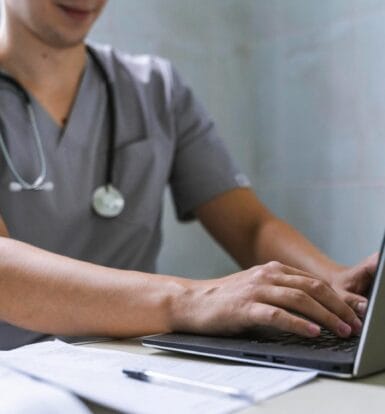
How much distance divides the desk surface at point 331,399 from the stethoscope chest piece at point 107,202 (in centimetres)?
63

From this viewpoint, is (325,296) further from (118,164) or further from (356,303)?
(118,164)

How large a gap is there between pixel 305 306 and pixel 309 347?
2.3 inches

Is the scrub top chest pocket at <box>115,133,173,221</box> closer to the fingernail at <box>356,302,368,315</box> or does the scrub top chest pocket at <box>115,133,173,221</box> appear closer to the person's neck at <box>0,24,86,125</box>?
the person's neck at <box>0,24,86,125</box>

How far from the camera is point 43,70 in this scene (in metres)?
1.15

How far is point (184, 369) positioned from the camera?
55 cm

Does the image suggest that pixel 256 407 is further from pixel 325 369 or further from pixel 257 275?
pixel 257 275

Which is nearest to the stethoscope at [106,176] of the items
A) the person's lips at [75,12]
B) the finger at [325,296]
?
the person's lips at [75,12]

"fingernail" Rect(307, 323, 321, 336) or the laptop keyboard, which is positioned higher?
"fingernail" Rect(307, 323, 321, 336)

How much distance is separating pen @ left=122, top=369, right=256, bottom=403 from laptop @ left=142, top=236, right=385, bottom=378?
8cm

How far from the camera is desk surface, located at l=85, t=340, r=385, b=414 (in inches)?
17.8

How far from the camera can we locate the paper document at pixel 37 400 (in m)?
0.44

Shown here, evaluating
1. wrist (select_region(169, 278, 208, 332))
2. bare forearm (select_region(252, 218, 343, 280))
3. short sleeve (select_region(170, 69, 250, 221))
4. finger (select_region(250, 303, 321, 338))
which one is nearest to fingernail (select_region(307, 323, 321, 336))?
finger (select_region(250, 303, 321, 338))

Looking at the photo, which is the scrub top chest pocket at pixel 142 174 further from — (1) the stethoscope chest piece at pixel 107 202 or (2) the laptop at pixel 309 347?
(2) the laptop at pixel 309 347

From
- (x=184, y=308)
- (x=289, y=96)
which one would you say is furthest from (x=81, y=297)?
(x=289, y=96)
